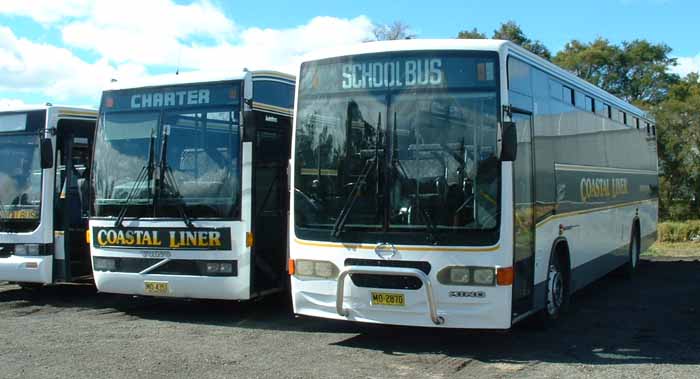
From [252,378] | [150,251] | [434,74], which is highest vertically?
[434,74]

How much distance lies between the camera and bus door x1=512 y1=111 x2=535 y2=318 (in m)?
7.94

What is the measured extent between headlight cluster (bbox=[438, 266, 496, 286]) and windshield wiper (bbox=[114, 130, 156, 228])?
4.47 m

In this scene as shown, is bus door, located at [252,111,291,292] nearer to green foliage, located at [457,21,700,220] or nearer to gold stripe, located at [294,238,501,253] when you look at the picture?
gold stripe, located at [294,238,501,253]

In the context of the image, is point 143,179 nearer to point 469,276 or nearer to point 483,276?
point 469,276

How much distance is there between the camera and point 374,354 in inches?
322

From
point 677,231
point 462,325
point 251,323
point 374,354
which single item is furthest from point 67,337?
point 677,231

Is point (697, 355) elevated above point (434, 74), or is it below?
below

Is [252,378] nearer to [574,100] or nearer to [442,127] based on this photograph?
[442,127]

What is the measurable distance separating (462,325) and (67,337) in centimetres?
480

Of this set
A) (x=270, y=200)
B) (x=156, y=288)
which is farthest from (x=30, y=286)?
(x=270, y=200)

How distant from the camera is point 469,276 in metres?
7.64

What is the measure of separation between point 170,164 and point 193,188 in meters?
0.50

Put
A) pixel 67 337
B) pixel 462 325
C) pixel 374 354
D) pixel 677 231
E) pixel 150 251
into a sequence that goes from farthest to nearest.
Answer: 1. pixel 677 231
2. pixel 150 251
3. pixel 67 337
4. pixel 374 354
5. pixel 462 325

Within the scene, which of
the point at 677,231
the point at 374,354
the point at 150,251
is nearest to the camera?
the point at 374,354
